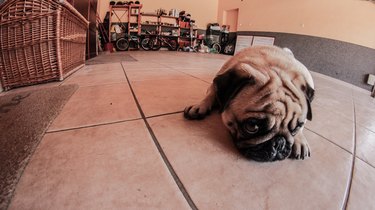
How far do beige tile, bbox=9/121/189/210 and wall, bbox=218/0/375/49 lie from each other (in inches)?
172

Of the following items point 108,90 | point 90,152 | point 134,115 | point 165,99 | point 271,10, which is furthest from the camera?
point 271,10

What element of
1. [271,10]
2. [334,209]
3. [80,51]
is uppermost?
[271,10]

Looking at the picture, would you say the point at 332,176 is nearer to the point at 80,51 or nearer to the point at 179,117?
the point at 179,117

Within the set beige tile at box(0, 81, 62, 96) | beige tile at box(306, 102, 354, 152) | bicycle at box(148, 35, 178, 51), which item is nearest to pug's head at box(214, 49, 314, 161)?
beige tile at box(306, 102, 354, 152)

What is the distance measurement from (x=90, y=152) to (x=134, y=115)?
0.28m

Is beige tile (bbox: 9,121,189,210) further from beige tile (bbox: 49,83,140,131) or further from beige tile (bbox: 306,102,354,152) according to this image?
beige tile (bbox: 306,102,354,152)

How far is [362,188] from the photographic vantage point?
19.0 inches

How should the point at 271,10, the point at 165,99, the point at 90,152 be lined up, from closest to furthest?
the point at 90,152, the point at 165,99, the point at 271,10

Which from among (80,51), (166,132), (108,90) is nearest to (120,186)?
(166,132)

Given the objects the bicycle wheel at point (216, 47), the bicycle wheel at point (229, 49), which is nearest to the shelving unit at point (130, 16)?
the bicycle wheel at point (216, 47)

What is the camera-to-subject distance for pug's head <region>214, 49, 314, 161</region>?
52cm

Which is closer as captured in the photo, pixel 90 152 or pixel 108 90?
pixel 90 152

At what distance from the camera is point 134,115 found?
76cm

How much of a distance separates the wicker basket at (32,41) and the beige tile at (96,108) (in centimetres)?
34
